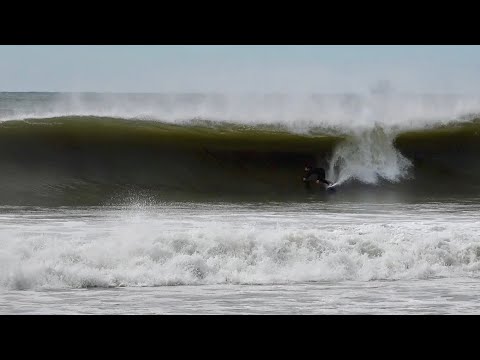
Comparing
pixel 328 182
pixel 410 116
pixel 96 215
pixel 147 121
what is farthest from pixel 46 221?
pixel 410 116

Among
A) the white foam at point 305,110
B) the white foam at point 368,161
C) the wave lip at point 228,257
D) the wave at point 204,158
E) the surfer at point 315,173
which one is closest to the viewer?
the wave lip at point 228,257

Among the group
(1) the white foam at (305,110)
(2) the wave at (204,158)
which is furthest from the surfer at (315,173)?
(1) the white foam at (305,110)

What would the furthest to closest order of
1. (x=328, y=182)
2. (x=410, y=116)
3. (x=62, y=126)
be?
(x=410, y=116), (x=62, y=126), (x=328, y=182)

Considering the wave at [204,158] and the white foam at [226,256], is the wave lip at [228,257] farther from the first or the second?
the wave at [204,158]

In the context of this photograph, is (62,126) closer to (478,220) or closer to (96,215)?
(96,215)

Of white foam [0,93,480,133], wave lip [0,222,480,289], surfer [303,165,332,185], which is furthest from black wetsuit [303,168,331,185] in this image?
wave lip [0,222,480,289]

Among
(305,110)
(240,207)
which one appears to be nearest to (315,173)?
(240,207)

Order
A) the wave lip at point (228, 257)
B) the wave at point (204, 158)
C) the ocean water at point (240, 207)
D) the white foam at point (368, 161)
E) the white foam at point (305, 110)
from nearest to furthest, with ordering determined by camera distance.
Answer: the ocean water at point (240, 207) < the wave lip at point (228, 257) < the wave at point (204, 158) < the white foam at point (368, 161) < the white foam at point (305, 110)
